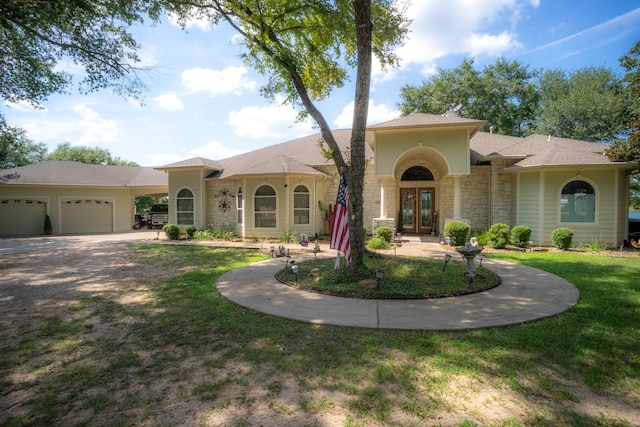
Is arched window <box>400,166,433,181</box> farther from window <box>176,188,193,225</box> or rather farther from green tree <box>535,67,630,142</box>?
green tree <box>535,67,630,142</box>

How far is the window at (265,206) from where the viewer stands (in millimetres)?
14484

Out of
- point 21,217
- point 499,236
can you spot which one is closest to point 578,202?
point 499,236

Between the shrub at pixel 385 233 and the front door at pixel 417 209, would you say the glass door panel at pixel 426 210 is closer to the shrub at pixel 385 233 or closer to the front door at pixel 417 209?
the front door at pixel 417 209

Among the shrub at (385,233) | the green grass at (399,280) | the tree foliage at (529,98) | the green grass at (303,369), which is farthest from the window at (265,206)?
the tree foliage at (529,98)

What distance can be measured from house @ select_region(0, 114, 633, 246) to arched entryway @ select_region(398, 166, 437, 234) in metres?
0.05

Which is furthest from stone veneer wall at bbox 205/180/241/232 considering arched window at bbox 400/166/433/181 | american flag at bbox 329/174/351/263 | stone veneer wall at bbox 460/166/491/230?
stone veneer wall at bbox 460/166/491/230

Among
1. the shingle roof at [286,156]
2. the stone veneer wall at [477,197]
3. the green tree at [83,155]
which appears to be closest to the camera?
the stone veneer wall at [477,197]

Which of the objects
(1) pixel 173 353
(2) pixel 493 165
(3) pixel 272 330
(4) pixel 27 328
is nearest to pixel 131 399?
(1) pixel 173 353

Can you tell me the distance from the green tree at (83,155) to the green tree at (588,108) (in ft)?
161

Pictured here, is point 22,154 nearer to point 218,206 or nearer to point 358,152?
point 218,206

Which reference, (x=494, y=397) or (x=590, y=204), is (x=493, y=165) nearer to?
(x=590, y=204)

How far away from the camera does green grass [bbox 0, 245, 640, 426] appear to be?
95.7 inches

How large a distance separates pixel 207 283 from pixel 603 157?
48.1ft

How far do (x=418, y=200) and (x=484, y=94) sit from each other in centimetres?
1557
